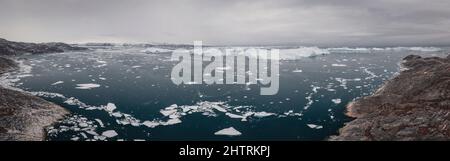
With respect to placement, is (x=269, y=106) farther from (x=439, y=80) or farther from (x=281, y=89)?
(x=439, y=80)

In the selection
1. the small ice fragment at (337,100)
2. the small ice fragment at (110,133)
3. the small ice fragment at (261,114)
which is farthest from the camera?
the small ice fragment at (337,100)

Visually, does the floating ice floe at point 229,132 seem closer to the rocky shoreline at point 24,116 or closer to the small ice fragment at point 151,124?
the small ice fragment at point 151,124

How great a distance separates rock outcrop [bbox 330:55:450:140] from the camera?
13.6 meters

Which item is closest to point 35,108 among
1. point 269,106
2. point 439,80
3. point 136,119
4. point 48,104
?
point 48,104

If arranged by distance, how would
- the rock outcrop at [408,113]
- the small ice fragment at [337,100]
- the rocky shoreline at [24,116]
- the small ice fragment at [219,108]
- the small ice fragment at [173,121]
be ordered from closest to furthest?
1. the rock outcrop at [408,113]
2. the rocky shoreline at [24,116]
3. the small ice fragment at [173,121]
4. the small ice fragment at [219,108]
5. the small ice fragment at [337,100]

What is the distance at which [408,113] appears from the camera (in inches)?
626

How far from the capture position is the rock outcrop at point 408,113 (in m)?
13.6

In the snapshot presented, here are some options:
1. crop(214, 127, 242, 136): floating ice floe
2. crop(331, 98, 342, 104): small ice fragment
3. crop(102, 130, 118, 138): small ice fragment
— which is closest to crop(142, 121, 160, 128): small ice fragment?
crop(102, 130, 118, 138): small ice fragment

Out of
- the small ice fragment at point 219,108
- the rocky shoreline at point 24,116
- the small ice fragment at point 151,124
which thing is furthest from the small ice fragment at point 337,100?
the rocky shoreline at point 24,116

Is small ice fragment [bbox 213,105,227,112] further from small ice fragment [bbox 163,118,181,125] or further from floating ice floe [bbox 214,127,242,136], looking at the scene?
floating ice floe [bbox 214,127,242,136]

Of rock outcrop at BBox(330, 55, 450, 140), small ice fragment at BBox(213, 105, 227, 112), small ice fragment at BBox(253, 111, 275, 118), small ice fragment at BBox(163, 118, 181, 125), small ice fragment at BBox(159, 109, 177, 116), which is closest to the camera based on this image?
rock outcrop at BBox(330, 55, 450, 140)

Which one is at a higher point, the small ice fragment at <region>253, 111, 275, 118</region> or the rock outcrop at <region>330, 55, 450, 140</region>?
the rock outcrop at <region>330, 55, 450, 140</region>

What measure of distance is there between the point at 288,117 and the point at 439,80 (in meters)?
9.18

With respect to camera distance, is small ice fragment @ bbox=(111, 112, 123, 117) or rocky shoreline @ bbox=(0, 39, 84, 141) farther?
small ice fragment @ bbox=(111, 112, 123, 117)
